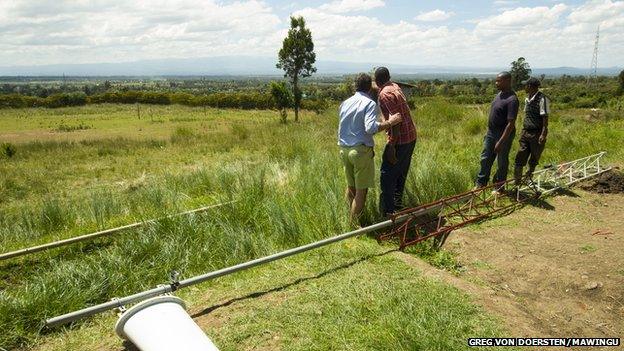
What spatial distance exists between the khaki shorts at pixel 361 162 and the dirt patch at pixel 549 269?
3.76 ft

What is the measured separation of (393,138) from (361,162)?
49 cm

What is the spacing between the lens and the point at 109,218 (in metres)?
6.32

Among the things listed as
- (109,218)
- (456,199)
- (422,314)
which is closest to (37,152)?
(109,218)

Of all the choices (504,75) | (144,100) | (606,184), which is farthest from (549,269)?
(144,100)

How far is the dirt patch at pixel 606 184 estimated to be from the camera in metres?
6.62

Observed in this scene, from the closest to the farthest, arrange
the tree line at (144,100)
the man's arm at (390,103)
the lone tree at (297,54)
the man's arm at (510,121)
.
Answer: the man's arm at (390,103)
the man's arm at (510,121)
the lone tree at (297,54)
the tree line at (144,100)

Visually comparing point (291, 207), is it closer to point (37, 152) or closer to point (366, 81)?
point (366, 81)

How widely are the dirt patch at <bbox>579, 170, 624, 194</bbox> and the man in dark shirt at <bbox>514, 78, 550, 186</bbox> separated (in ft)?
3.66

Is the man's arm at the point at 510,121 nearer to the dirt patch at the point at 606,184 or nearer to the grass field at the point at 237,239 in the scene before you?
the grass field at the point at 237,239

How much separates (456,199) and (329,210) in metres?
1.76

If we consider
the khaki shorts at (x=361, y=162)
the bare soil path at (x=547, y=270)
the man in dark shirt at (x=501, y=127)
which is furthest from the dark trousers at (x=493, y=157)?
the khaki shorts at (x=361, y=162)

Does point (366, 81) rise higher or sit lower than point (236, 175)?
higher

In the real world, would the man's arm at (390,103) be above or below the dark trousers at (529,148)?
above

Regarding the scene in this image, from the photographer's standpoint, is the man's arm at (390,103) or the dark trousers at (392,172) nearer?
the man's arm at (390,103)
